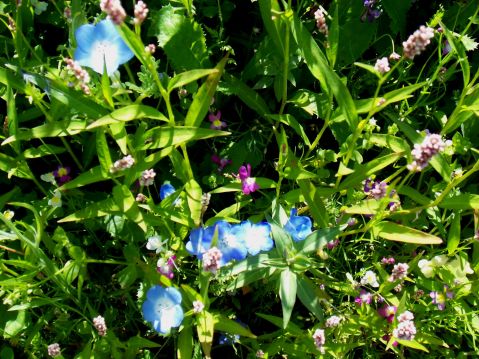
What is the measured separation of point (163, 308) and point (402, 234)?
100 centimetres

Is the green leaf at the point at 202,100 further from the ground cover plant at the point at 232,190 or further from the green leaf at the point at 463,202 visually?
the green leaf at the point at 463,202

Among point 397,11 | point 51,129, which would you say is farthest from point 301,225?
point 397,11

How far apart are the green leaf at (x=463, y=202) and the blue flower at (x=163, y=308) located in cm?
116

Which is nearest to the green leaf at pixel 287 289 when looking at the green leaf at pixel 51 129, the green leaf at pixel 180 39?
the green leaf at pixel 51 129

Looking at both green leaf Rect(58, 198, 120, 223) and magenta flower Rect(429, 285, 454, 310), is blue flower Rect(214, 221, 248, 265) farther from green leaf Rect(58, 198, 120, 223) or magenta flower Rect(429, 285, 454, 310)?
magenta flower Rect(429, 285, 454, 310)

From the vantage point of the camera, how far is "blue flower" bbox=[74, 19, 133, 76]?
6.28ft

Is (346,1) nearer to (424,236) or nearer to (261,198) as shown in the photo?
(261,198)

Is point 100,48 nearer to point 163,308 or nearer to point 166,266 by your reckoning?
point 166,266

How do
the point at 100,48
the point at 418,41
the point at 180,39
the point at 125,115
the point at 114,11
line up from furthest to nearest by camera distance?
the point at 180,39
the point at 100,48
the point at 125,115
the point at 418,41
the point at 114,11

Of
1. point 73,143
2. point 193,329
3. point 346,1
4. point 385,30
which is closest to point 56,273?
point 193,329

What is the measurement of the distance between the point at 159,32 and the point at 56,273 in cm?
111

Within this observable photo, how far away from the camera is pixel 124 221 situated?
2.31 metres

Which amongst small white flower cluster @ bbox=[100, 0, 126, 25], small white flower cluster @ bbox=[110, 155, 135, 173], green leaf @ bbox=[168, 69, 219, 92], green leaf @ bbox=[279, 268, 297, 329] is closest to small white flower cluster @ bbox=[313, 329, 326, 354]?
green leaf @ bbox=[279, 268, 297, 329]

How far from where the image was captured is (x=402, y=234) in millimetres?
2105
